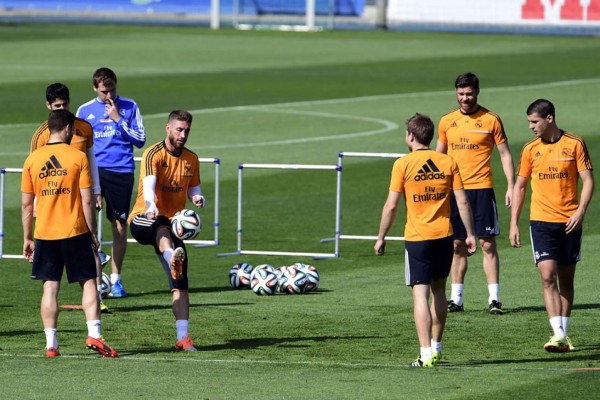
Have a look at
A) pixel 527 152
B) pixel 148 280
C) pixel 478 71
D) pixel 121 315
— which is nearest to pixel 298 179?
pixel 148 280

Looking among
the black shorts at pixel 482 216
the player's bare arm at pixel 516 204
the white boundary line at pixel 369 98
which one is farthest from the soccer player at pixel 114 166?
the white boundary line at pixel 369 98

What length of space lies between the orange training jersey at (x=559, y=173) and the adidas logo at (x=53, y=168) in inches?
167

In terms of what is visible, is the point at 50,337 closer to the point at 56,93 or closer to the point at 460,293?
the point at 56,93

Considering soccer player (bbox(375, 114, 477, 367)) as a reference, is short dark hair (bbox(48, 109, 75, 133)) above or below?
above

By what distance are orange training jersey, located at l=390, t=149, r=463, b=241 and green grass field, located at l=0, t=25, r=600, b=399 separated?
117 centimetres

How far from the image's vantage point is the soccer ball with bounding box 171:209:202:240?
43.7ft

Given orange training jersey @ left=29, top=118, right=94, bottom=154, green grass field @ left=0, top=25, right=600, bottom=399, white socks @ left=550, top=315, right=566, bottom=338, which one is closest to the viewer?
green grass field @ left=0, top=25, right=600, bottom=399

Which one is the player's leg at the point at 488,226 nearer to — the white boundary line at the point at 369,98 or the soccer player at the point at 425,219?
the soccer player at the point at 425,219

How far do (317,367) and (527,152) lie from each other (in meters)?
2.92

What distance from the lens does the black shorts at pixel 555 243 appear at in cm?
1331

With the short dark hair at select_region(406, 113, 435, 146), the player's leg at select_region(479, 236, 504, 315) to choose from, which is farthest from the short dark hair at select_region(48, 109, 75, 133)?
the player's leg at select_region(479, 236, 504, 315)

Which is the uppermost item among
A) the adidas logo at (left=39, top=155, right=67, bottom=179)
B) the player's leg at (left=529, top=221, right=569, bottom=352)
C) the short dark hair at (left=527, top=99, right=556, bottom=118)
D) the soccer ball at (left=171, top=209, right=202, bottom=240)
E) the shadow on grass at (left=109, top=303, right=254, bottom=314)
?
the short dark hair at (left=527, top=99, right=556, bottom=118)

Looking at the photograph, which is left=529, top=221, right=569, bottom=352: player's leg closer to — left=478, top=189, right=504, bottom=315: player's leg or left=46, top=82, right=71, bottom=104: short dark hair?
left=478, top=189, right=504, bottom=315: player's leg

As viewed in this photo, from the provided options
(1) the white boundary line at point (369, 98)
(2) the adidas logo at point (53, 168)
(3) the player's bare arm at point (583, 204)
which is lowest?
(3) the player's bare arm at point (583, 204)
